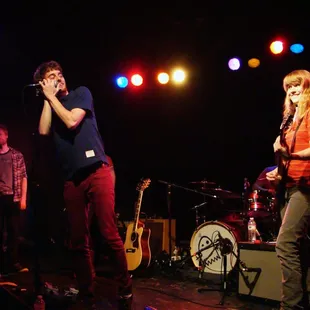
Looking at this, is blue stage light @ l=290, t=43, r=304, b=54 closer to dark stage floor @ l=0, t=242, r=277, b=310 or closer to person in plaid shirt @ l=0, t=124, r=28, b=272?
dark stage floor @ l=0, t=242, r=277, b=310

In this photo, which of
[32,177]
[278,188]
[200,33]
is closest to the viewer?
[278,188]

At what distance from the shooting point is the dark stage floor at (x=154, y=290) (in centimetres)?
325

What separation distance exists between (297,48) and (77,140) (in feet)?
17.0

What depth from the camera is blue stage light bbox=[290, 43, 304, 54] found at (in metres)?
6.72

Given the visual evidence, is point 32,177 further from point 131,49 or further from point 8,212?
point 131,49

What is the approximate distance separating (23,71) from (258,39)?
450 centimetres

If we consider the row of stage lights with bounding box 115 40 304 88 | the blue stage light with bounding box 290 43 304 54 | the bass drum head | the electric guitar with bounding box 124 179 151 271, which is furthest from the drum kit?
the blue stage light with bounding box 290 43 304 54

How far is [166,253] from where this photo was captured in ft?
22.4

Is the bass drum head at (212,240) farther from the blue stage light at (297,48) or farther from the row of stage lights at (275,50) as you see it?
the blue stage light at (297,48)

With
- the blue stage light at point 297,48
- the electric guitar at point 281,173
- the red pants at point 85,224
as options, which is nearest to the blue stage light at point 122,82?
the blue stage light at point 297,48

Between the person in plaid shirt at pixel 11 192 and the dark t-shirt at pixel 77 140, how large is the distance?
9.17ft

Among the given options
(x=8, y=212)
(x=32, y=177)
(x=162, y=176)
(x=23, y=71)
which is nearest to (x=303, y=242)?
(x=32, y=177)

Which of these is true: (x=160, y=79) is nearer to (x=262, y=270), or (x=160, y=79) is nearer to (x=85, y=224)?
(x=262, y=270)

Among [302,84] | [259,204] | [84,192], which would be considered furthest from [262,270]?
[84,192]
